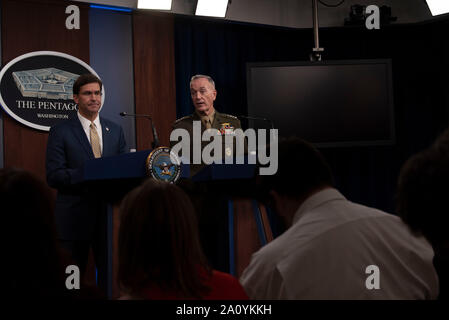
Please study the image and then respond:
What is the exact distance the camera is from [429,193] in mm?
1054

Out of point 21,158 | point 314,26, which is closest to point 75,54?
point 21,158

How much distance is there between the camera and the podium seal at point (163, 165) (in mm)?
2869

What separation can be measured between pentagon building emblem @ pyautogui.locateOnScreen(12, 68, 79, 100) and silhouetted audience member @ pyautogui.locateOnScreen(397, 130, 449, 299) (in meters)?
4.04

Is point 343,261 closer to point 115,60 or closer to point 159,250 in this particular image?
point 159,250

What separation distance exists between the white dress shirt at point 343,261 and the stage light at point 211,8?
404 cm

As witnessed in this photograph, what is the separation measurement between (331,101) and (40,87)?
267 centimetres

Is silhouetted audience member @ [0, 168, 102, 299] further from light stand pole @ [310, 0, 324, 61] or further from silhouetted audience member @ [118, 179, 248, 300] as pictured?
light stand pole @ [310, 0, 324, 61]

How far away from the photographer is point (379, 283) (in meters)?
1.45

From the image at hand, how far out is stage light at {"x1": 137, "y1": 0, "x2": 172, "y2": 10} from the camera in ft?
16.4

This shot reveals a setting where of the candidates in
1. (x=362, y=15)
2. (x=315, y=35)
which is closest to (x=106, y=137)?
(x=315, y=35)

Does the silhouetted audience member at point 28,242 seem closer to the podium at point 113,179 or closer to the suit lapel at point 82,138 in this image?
the podium at point 113,179

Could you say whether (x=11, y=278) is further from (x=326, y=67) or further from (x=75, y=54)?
(x=326, y=67)

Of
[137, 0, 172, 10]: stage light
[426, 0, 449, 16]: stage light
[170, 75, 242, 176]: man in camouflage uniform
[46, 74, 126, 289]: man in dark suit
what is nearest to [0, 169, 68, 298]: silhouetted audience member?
[46, 74, 126, 289]: man in dark suit

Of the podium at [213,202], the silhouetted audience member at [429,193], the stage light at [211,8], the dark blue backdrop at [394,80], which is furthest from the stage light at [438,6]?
the silhouetted audience member at [429,193]
